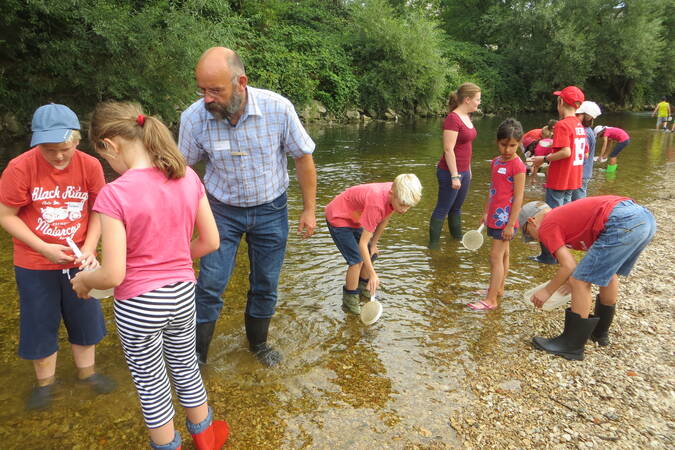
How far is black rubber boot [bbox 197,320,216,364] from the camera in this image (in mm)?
3366

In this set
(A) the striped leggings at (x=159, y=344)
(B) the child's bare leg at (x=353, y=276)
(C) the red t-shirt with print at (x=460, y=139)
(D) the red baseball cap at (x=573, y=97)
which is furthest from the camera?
(C) the red t-shirt with print at (x=460, y=139)

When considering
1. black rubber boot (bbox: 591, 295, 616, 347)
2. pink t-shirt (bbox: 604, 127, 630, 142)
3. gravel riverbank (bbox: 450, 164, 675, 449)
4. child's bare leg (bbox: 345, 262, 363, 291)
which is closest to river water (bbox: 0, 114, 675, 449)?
gravel riverbank (bbox: 450, 164, 675, 449)

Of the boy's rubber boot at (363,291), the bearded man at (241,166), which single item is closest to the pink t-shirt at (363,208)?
the bearded man at (241,166)

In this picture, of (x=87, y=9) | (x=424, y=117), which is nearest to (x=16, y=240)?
(x=87, y=9)

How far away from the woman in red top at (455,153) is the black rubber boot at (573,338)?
2.57 m

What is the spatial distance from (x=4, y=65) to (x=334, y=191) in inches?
478

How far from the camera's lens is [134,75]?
15117 mm

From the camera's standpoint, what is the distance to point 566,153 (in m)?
5.31

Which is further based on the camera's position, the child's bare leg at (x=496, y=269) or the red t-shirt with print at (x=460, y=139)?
the red t-shirt with print at (x=460, y=139)

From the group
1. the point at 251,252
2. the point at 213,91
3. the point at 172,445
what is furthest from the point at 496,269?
the point at 172,445

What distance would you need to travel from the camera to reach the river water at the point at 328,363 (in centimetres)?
292

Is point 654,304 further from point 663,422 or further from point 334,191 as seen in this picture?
point 334,191

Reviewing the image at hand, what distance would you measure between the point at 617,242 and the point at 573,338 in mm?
812

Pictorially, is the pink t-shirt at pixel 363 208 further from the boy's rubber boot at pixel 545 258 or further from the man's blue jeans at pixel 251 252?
the boy's rubber boot at pixel 545 258
